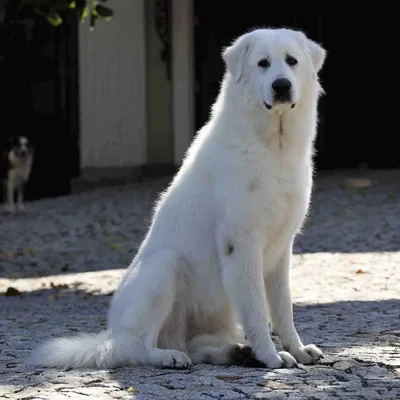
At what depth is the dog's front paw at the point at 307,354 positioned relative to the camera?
528 cm

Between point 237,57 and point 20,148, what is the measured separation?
10.8 m

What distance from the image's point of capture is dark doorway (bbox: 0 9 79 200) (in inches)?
642

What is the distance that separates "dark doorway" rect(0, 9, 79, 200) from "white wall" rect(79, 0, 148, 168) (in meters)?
0.19

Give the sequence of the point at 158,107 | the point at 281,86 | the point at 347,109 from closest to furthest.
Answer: the point at 281,86
the point at 158,107
the point at 347,109

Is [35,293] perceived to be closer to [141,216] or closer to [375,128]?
[141,216]

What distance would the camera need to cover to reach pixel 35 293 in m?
8.72

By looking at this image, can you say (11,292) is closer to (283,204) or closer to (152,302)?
(152,302)

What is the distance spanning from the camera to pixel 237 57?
208 inches

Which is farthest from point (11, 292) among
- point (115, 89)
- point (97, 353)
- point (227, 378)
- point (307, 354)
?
point (115, 89)

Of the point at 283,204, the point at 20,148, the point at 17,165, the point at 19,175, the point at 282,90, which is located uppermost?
the point at 282,90

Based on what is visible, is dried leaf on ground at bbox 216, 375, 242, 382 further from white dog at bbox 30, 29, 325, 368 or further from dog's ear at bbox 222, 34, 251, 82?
dog's ear at bbox 222, 34, 251, 82

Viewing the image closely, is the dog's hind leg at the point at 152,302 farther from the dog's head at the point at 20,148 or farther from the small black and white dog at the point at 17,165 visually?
the dog's head at the point at 20,148

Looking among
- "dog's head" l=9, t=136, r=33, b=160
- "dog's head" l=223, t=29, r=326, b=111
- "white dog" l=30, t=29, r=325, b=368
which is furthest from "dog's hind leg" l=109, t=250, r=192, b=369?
"dog's head" l=9, t=136, r=33, b=160

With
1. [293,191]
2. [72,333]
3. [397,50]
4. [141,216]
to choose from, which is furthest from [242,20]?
[293,191]
